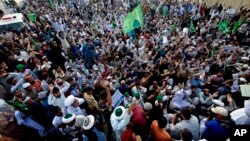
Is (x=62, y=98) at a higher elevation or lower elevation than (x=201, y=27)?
lower

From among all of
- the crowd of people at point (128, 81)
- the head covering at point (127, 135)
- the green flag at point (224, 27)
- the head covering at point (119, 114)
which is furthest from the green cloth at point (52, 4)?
the head covering at point (127, 135)

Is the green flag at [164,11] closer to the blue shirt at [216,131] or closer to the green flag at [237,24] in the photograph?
the green flag at [237,24]

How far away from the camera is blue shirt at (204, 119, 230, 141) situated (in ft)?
12.7

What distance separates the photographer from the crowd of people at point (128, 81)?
4238 millimetres

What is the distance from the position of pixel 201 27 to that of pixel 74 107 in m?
9.35

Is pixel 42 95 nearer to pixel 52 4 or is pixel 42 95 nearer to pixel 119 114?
pixel 119 114

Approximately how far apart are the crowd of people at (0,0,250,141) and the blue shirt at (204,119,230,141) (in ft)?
0.05

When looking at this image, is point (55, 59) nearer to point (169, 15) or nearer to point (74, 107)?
point (74, 107)

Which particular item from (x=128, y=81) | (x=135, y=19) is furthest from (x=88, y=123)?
(x=135, y=19)

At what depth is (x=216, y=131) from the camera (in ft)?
12.7

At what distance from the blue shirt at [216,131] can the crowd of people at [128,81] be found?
0.05 ft

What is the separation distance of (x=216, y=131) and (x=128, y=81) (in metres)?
3.51

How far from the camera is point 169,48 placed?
10102mm

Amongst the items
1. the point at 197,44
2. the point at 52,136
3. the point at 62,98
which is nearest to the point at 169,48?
the point at 197,44
